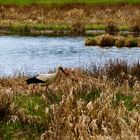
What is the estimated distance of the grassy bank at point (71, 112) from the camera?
9.19 m

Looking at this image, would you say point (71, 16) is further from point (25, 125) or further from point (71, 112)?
point (71, 112)

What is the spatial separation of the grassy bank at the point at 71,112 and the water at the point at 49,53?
11.7m

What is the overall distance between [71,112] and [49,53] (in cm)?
2340

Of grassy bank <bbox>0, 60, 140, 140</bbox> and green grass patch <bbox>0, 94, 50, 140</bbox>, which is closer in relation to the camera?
grassy bank <bbox>0, 60, 140, 140</bbox>

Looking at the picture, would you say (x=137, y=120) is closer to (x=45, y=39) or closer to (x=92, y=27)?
(x=45, y=39)

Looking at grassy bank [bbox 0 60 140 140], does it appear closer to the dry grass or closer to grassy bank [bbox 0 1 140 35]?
grassy bank [bbox 0 1 140 35]

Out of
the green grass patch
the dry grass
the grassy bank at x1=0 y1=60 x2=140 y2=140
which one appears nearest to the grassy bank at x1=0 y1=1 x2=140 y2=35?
the dry grass

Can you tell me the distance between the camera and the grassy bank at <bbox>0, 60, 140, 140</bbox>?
919 cm

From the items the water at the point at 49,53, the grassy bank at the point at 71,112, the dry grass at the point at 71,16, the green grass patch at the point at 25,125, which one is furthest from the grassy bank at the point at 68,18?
the green grass patch at the point at 25,125

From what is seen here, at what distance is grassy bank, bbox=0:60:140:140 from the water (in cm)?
1175

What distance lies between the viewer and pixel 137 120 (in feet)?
29.5

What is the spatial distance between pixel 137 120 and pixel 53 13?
44.6 metres

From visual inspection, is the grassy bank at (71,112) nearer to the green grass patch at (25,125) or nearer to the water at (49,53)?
the green grass patch at (25,125)

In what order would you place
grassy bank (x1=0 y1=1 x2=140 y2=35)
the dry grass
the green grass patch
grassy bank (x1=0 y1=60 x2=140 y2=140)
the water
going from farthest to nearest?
the dry grass → grassy bank (x1=0 y1=1 x2=140 y2=35) → the water → the green grass patch → grassy bank (x1=0 y1=60 x2=140 y2=140)
